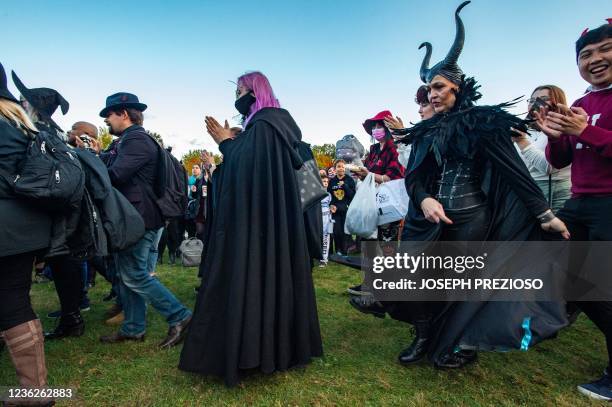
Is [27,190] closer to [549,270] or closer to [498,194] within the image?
[498,194]

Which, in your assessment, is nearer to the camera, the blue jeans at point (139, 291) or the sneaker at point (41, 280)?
the blue jeans at point (139, 291)

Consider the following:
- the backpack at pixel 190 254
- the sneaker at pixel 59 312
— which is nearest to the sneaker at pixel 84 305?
the sneaker at pixel 59 312

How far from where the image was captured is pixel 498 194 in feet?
8.81

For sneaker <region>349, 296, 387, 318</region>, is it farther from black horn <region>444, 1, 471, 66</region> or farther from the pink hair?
black horn <region>444, 1, 471, 66</region>

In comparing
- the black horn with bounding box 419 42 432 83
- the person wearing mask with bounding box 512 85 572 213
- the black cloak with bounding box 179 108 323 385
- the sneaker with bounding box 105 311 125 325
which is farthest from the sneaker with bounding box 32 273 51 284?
the person wearing mask with bounding box 512 85 572 213

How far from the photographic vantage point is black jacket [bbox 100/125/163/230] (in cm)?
324

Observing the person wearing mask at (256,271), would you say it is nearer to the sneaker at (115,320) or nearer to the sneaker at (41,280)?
the sneaker at (115,320)

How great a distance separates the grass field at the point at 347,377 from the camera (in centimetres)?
237

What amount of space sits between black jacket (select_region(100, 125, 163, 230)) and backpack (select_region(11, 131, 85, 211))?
0.95 m

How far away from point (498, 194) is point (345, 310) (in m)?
2.23

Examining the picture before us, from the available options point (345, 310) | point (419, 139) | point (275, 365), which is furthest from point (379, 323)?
point (419, 139)

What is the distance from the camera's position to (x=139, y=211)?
332 cm

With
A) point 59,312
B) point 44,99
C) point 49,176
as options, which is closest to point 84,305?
point 59,312

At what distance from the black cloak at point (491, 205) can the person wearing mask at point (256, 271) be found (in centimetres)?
95
